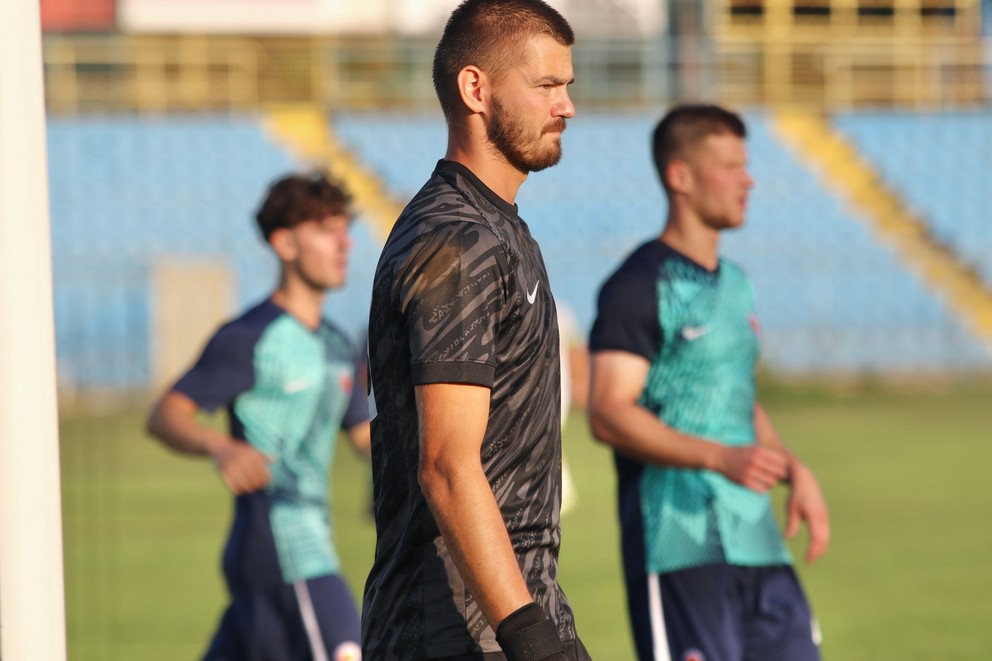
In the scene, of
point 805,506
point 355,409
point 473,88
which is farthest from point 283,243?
point 473,88

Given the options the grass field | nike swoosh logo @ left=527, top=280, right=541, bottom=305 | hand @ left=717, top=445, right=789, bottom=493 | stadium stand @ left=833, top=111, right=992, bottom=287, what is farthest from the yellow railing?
nike swoosh logo @ left=527, top=280, right=541, bottom=305

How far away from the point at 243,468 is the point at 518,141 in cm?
235

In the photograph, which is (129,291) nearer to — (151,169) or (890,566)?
(151,169)

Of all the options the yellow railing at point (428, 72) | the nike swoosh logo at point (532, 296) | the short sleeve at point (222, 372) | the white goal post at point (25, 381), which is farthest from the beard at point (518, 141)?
the yellow railing at point (428, 72)

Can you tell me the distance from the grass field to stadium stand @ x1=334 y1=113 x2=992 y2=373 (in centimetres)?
467

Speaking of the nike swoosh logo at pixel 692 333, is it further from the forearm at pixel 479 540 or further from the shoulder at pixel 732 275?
the forearm at pixel 479 540

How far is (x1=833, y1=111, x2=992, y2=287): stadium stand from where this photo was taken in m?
27.2

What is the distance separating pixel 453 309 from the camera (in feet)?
8.36

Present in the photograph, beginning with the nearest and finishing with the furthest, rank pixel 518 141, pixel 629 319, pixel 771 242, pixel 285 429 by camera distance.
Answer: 1. pixel 518 141
2. pixel 629 319
3. pixel 285 429
4. pixel 771 242

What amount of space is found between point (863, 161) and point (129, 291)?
1330 cm

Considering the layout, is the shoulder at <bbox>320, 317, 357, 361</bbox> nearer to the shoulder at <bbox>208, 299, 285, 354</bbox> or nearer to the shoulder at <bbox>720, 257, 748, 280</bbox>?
the shoulder at <bbox>208, 299, 285, 354</bbox>

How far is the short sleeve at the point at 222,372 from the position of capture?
519cm

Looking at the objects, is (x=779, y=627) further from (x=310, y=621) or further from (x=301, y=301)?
(x=301, y=301)

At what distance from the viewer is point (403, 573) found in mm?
2686
